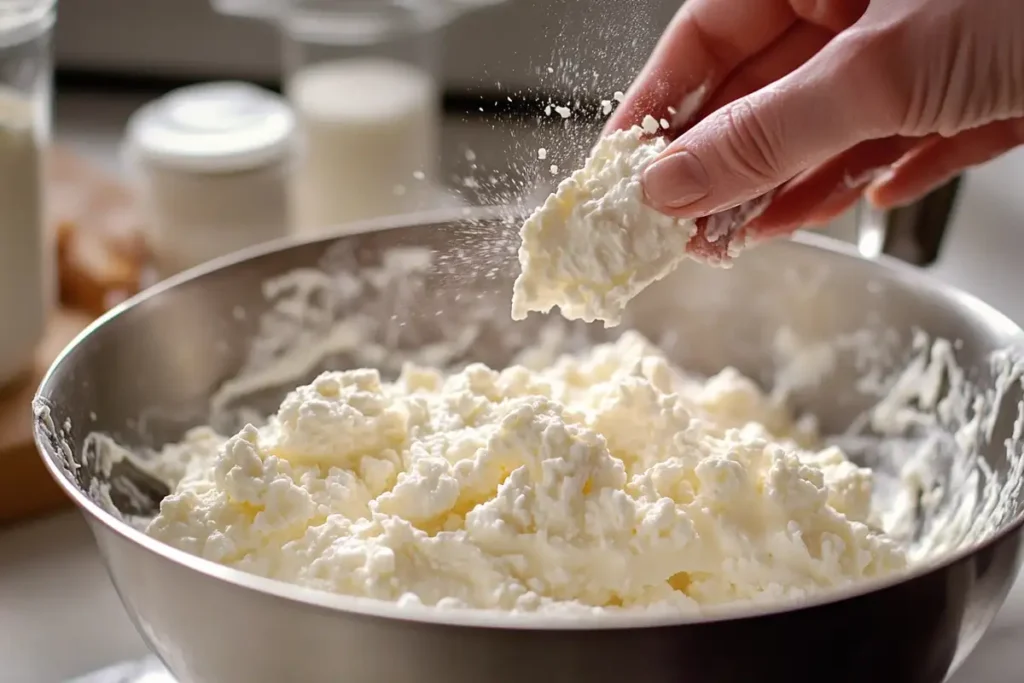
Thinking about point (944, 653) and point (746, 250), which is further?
point (746, 250)

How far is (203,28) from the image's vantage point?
208cm

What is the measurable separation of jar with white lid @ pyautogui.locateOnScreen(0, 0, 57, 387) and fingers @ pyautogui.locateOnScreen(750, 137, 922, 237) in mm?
777

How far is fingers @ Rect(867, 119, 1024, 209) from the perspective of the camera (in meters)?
1.18

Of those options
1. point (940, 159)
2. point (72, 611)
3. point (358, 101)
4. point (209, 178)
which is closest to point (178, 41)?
point (358, 101)

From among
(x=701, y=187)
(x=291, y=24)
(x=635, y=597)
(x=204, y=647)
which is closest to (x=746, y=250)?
(x=701, y=187)

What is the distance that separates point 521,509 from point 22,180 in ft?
2.48

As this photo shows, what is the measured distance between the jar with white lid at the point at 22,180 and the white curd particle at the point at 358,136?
44 cm

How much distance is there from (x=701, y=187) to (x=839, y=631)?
34 centimetres

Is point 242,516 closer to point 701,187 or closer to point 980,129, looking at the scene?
point 701,187

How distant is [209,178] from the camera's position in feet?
5.07

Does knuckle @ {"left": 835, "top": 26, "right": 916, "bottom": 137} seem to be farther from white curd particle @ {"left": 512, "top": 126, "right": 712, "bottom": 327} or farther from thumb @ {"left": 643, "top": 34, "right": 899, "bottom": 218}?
white curd particle @ {"left": 512, "top": 126, "right": 712, "bottom": 327}

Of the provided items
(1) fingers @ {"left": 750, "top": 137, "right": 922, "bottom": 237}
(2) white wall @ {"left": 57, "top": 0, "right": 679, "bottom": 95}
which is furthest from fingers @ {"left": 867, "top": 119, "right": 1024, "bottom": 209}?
(2) white wall @ {"left": 57, "top": 0, "right": 679, "bottom": 95}

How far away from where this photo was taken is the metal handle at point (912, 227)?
4.73 feet

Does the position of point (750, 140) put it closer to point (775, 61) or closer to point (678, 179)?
point (678, 179)
